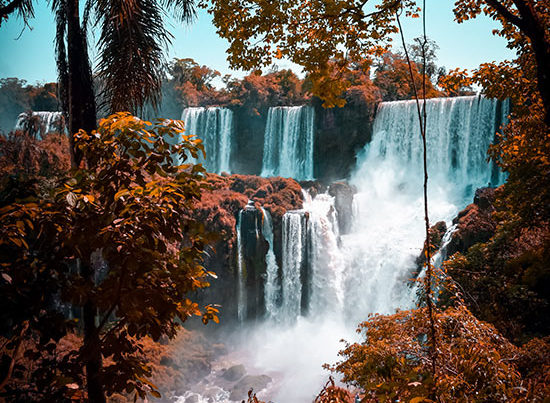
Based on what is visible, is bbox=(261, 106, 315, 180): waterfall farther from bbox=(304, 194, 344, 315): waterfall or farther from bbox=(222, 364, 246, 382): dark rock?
bbox=(222, 364, 246, 382): dark rock

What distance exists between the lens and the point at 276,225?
1841cm

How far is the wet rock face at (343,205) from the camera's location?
69.3ft

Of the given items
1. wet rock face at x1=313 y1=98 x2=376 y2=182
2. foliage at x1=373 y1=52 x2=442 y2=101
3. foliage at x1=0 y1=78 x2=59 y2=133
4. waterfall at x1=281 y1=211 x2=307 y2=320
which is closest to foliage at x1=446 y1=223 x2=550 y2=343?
waterfall at x1=281 y1=211 x2=307 y2=320

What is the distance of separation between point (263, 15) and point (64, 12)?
81.5 inches

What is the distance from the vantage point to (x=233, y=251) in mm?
17844

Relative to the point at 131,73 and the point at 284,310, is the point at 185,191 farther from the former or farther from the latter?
the point at 284,310

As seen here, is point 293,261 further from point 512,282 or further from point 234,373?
point 512,282

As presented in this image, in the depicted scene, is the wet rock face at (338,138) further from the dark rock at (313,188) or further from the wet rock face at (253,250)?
the wet rock face at (253,250)

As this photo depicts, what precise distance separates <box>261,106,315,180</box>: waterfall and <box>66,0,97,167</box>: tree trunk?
2466 centimetres

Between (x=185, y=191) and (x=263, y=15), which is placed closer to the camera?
(x=185, y=191)

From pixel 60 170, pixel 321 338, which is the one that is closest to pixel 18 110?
pixel 60 170

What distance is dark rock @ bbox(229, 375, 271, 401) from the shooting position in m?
12.9

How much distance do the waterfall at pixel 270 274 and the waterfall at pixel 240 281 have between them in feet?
Answer: 3.83

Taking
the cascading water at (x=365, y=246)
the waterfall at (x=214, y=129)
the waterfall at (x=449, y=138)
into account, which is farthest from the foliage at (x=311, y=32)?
the waterfall at (x=214, y=129)
